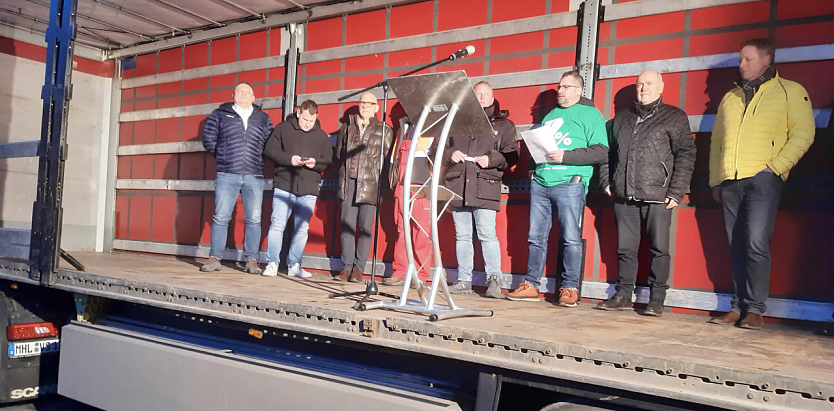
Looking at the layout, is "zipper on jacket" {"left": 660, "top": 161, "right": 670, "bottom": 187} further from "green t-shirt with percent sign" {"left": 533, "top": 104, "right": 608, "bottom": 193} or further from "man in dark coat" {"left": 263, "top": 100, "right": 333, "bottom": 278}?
"man in dark coat" {"left": 263, "top": 100, "right": 333, "bottom": 278}

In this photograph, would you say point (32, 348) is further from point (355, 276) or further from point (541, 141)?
point (541, 141)

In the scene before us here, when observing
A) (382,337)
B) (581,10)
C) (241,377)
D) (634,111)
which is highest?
(581,10)

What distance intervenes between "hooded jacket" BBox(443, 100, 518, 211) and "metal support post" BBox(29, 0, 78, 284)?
2.43 m

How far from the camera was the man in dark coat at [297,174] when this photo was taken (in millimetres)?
4824

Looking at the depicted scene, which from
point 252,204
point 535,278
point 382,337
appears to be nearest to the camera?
point 382,337

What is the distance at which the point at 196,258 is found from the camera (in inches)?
251

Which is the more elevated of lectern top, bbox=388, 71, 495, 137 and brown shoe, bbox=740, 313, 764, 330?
lectern top, bbox=388, 71, 495, 137

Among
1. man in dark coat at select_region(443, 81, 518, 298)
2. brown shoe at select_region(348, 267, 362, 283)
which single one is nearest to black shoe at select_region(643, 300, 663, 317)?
man in dark coat at select_region(443, 81, 518, 298)

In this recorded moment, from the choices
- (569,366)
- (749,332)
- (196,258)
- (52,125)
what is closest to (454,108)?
(569,366)

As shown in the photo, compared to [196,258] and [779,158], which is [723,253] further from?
[196,258]

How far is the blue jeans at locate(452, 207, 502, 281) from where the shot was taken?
410 cm

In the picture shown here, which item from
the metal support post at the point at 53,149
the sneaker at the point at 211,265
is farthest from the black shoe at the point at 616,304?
the metal support post at the point at 53,149

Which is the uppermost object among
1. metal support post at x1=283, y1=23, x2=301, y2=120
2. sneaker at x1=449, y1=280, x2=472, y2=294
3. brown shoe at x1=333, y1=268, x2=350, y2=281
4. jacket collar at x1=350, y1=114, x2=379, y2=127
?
metal support post at x1=283, y1=23, x2=301, y2=120

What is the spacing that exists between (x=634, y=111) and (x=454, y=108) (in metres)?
1.70
